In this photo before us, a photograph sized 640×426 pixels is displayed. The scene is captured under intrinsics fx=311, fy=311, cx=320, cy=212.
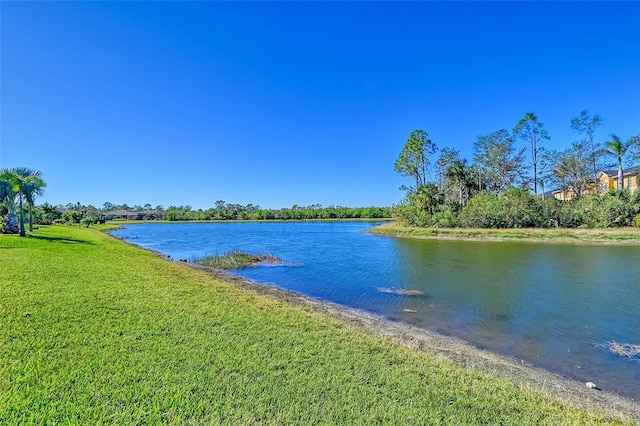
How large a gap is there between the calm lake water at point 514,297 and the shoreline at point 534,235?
8057mm

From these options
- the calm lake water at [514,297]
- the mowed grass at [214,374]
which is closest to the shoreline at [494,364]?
the mowed grass at [214,374]

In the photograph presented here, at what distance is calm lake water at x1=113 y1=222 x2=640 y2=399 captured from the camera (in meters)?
6.99

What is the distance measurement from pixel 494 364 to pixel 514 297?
7160 mm

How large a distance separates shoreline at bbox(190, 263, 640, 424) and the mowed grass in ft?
1.53

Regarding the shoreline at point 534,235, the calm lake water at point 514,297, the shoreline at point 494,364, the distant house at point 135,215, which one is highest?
the distant house at point 135,215

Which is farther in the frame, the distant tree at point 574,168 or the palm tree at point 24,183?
the distant tree at point 574,168

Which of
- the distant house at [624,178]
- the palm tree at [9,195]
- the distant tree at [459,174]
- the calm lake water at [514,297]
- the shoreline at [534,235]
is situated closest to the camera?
the calm lake water at [514,297]

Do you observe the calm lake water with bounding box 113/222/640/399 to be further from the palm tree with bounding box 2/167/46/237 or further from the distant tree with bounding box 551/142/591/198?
the distant tree with bounding box 551/142/591/198

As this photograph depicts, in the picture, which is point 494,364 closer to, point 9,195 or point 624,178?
point 9,195

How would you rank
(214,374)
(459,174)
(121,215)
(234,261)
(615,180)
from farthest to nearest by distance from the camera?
(121,215) < (459,174) < (615,180) < (234,261) < (214,374)

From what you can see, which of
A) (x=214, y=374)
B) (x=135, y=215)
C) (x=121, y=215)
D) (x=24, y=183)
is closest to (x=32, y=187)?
(x=24, y=183)

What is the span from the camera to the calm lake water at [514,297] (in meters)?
6.99

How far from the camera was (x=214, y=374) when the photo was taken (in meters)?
4.26

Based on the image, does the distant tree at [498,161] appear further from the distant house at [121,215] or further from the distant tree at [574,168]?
the distant house at [121,215]
